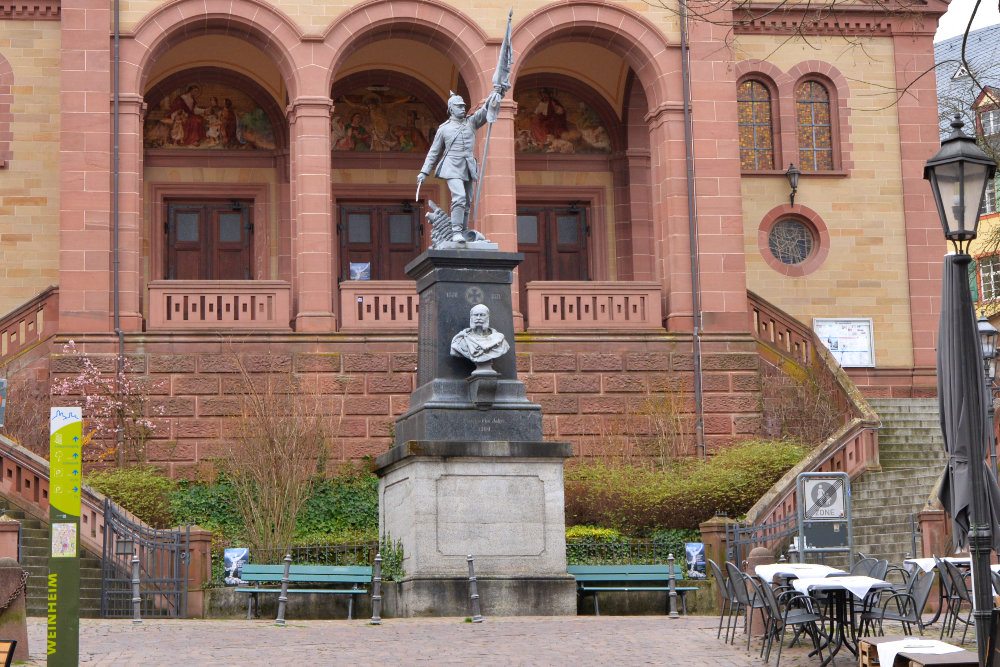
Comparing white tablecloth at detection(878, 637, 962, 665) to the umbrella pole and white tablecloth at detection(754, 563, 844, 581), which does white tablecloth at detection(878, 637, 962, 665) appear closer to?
the umbrella pole

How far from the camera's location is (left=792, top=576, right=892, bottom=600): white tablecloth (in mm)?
12867

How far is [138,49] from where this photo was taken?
28.0 meters

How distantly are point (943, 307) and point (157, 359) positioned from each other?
18.0 metres

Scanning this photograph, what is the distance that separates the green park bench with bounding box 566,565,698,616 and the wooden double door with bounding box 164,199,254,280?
48.5ft

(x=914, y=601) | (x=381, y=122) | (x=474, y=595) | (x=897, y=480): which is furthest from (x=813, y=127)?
(x=914, y=601)

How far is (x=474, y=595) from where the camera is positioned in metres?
17.2

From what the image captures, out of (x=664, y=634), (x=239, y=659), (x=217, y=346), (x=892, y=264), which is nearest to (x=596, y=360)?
(x=217, y=346)

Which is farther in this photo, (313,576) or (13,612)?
(313,576)

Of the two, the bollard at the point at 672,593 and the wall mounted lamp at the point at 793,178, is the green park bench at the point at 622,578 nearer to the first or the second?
the bollard at the point at 672,593

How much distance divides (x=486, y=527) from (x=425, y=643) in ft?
11.0

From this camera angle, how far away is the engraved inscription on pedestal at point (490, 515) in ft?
58.9

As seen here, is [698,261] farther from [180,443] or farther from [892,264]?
[180,443]

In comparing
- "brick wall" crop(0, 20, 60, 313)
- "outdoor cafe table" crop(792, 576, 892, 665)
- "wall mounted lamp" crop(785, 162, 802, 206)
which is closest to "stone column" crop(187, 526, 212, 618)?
"outdoor cafe table" crop(792, 576, 892, 665)

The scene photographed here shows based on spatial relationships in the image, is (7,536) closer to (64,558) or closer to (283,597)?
(283,597)
